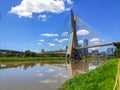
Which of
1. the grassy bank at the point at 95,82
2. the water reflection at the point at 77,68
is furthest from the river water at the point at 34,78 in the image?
the grassy bank at the point at 95,82

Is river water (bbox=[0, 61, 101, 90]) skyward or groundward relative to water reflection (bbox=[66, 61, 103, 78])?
groundward

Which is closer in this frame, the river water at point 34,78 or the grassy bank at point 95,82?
the grassy bank at point 95,82

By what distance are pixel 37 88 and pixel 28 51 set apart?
97.2 meters

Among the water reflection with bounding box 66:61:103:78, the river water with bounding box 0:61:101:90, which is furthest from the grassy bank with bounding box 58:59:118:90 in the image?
the water reflection with bounding box 66:61:103:78

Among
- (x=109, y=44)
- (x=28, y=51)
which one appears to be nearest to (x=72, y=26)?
(x=109, y=44)

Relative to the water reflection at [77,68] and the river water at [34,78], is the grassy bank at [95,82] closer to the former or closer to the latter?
the river water at [34,78]

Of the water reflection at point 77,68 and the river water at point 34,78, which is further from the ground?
the water reflection at point 77,68

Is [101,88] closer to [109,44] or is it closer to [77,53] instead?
[109,44]

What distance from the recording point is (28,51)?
11481 centimetres

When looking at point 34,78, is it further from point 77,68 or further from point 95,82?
point 77,68

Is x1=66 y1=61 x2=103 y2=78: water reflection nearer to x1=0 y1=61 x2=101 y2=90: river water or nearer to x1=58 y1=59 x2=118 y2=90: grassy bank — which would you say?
x1=0 y1=61 x2=101 y2=90: river water

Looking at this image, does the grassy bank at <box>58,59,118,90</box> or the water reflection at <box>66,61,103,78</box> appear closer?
the grassy bank at <box>58,59,118,90</box>

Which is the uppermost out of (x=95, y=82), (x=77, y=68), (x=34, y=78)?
(x=77, y=68)

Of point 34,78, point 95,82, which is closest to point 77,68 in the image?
point 34,78
